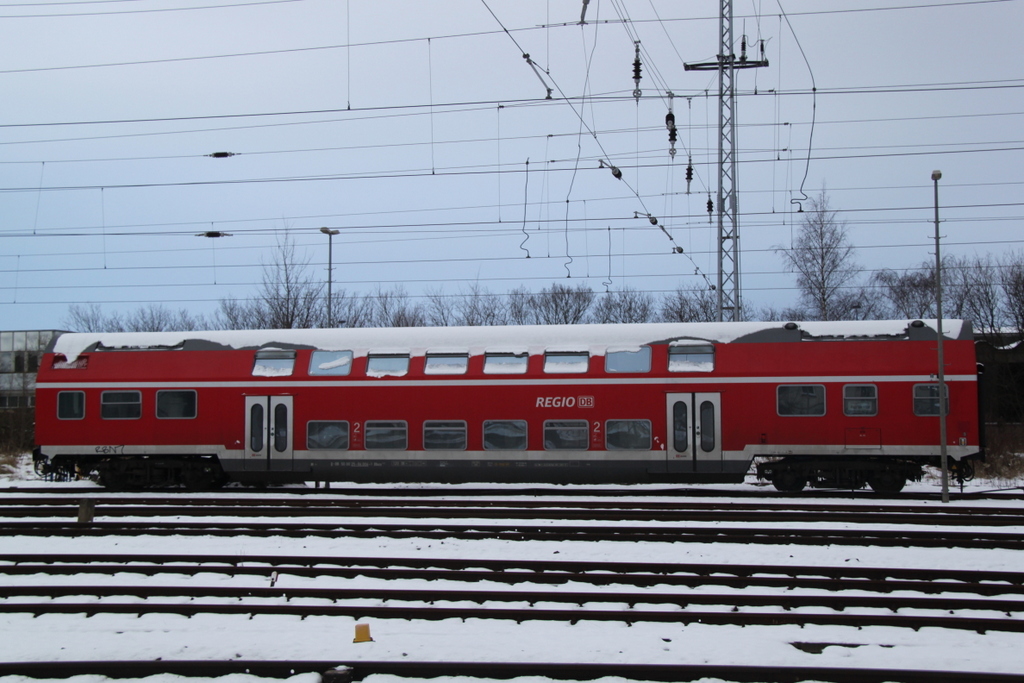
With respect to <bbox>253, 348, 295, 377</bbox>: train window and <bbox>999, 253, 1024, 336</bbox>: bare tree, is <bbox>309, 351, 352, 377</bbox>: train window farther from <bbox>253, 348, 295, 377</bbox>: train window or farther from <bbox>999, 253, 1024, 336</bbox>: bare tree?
<bbox>999, 253, 1024, 336</bbox>: bare tree

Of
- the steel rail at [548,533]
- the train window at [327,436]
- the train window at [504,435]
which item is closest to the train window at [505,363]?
the train window at [504,435]

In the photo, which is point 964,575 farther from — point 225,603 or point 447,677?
point 225,603

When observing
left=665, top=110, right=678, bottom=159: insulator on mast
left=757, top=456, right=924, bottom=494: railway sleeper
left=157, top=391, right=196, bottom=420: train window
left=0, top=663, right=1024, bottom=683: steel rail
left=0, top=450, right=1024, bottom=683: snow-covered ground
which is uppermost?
left=665, top=110, right=678, bottom=159: insulator on mast

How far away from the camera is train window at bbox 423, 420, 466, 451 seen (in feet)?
54.4

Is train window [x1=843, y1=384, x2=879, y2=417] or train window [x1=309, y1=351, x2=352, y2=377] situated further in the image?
train window [x1=309, y1=351, x2=352, y2=377]

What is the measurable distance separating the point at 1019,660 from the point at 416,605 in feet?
19.4

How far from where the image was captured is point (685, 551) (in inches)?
426

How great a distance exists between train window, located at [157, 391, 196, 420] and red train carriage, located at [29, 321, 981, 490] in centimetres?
3

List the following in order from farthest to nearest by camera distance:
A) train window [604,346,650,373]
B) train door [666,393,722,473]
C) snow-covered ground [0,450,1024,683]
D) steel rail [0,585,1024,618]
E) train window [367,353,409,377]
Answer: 1. train window [367,353,409,377]
2. train window [604,346,650,373]
3. train door [666,393,722,473]
4. steel rail [0,585,1024,618]
5. snow-covered ground [0,450,1024,683]

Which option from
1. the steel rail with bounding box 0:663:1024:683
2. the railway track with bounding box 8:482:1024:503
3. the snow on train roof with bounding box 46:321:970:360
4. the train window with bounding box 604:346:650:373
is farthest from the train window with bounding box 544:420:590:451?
the steel rail with bounding box 0:663:1024:683

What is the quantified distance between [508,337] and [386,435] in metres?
3.45

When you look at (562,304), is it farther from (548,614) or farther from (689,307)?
(548,614)

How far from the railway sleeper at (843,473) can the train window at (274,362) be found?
10.6 metres

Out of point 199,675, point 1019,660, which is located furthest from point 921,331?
point 199,675
